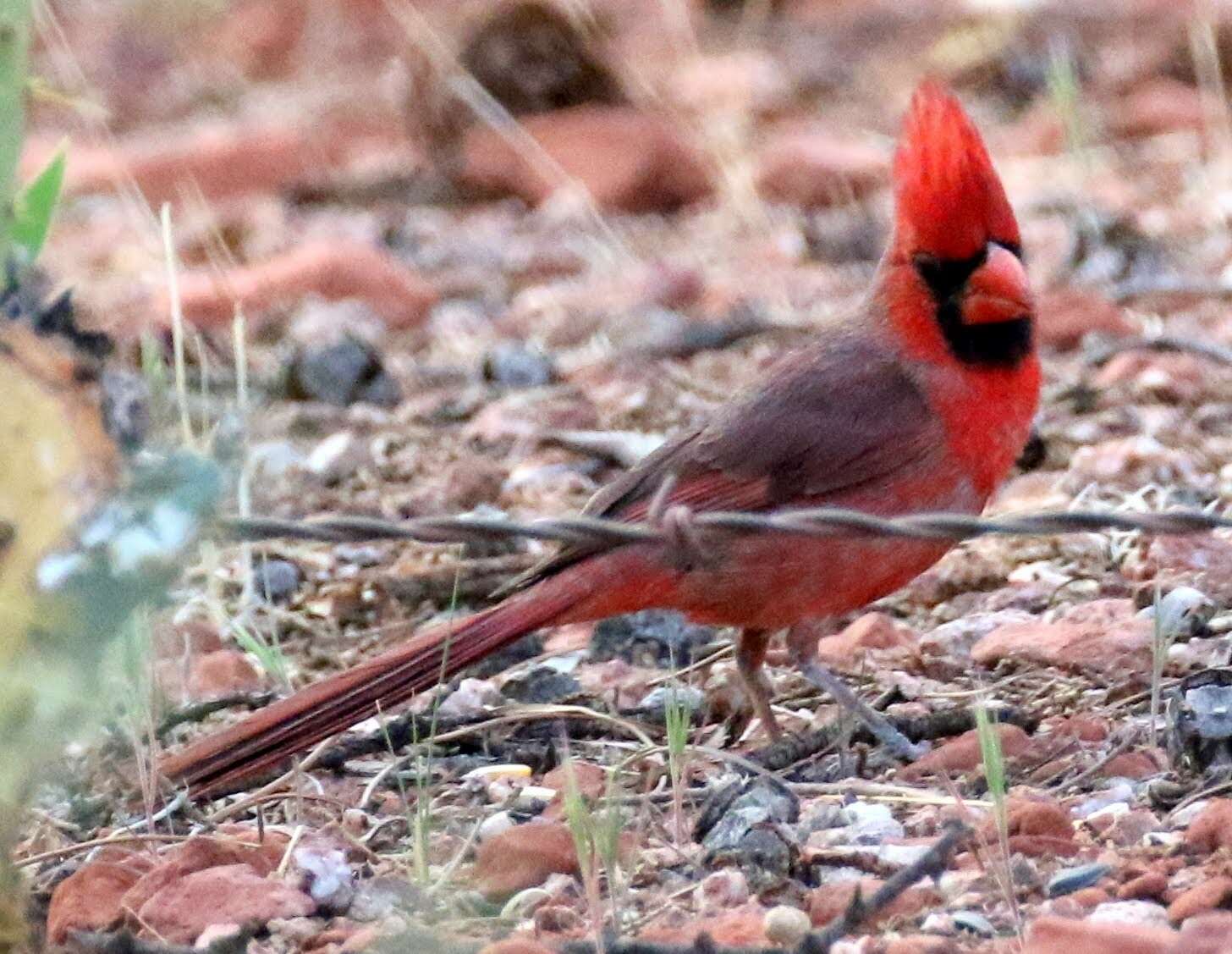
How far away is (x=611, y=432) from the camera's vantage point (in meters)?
5.05

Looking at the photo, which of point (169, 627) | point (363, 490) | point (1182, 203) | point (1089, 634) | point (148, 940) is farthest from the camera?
point (1182, 203)

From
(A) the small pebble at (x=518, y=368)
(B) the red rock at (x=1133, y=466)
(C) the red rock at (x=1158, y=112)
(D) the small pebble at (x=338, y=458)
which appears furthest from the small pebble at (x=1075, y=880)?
(C) the red rock at (x=1158, y=112)

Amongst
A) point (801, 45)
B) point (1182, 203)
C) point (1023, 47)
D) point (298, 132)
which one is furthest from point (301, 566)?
point (801, 45)

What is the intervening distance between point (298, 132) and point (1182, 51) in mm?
3206

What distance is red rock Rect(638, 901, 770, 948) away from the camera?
8.12 ft

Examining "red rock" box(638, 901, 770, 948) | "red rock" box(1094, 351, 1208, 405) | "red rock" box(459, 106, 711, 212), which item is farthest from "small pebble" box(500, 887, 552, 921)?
"red rock" box(459, 106, 711, 212)

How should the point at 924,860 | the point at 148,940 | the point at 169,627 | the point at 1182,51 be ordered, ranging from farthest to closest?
the point at 1182,51 → the point at 169,627 → the point at 148,940 → the point at 924,860

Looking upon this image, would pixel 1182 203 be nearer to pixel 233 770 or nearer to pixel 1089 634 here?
pixel 1089 634

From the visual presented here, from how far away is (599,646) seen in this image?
405 cm

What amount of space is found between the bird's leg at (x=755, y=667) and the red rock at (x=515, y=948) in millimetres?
1216

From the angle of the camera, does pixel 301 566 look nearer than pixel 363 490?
Yes

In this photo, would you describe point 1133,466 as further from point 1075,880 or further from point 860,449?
point 1075,880

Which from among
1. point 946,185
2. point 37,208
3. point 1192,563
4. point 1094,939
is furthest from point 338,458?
point 1094,939

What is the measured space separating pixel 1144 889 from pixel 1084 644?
1069mm
